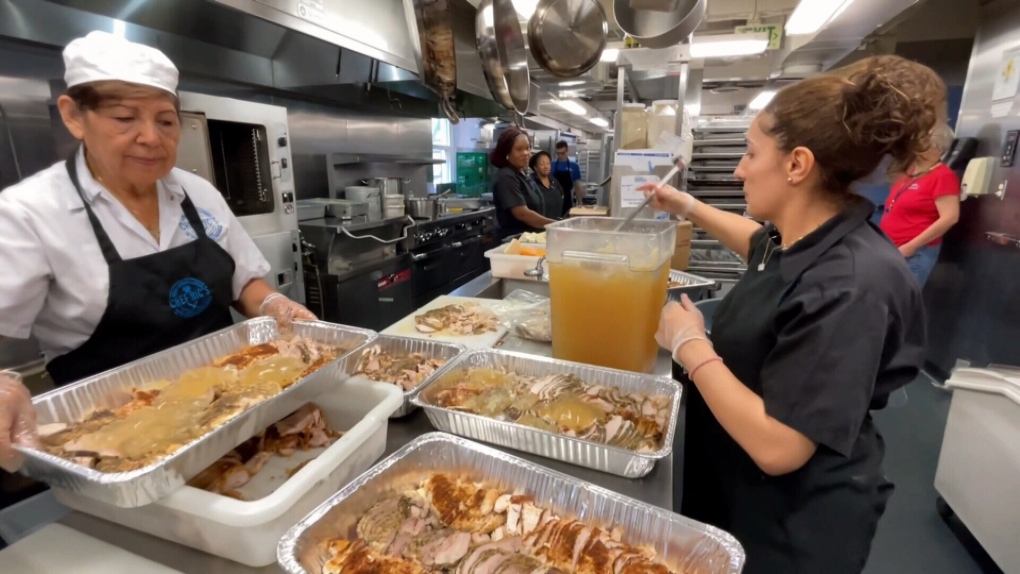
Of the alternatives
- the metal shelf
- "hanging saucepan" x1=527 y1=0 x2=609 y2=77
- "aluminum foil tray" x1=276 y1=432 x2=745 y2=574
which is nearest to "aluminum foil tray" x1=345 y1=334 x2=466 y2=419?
"aluminum foil tray" x1=276 y1=432 x2=745 y2=574

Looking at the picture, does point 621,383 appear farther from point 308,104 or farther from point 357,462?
point 308,104

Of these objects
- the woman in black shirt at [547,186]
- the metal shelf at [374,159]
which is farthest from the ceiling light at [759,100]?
the metal shelf at [374,159]

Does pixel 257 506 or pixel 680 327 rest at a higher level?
pixel 680 327

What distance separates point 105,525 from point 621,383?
1.07 meters

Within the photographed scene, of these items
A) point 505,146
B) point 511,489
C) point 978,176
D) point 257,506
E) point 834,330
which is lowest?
point 511,489

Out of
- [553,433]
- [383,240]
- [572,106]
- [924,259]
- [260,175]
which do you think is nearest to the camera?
[553,433]

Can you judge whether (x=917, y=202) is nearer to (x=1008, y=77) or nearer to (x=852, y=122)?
(x=1008, y=77)

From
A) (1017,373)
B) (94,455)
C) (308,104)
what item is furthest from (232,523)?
(308,104)

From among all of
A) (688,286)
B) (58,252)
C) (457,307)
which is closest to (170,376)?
(58,252)

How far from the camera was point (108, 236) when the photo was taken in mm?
1238

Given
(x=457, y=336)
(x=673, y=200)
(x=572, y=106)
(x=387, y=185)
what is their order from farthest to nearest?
(x=572, y=106)
(x=387, y=185)
(x=673, y=200)
(x=457, y=336)

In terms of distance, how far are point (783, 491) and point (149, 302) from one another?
1618 millimetres

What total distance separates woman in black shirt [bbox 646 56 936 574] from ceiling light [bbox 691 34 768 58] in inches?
126

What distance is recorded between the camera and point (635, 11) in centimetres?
221
